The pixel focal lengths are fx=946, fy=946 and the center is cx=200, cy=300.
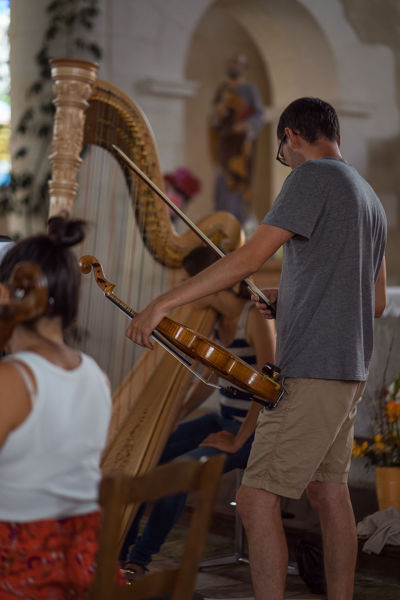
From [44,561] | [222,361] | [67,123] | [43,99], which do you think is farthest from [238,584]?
[43,99]

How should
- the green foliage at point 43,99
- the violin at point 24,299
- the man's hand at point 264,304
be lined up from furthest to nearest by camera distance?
1. the green foliage at point 43,99
2. the man's hand at point 264,304
3. the violin at point 24,299

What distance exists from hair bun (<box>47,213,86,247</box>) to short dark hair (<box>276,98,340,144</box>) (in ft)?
2.94

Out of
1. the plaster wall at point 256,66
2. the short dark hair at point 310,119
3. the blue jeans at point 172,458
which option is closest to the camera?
the short dark hair at point 310,119

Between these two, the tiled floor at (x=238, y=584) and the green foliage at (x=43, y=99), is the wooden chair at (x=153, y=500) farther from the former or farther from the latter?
the green foliage at (x=43, y=99)

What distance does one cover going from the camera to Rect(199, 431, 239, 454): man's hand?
311cm

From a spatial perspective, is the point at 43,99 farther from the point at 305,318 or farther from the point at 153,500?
the point at 153,500

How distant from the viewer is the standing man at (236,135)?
28.4ft

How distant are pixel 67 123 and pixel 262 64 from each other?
277 inches

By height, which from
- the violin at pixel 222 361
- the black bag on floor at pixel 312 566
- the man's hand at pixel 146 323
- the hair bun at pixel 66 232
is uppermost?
the hair bun at pixel 66 232

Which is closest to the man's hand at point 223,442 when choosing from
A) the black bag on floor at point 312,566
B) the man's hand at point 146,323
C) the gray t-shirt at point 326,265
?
the black bag on floor at point 312,566

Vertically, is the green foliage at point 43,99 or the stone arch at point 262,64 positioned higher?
the stone arch at point 262,64

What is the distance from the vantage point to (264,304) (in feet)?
8.46

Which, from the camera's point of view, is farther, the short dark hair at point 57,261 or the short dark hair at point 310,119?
the short dark hair at point 310,119

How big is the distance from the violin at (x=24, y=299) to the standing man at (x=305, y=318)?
2.52 ft
